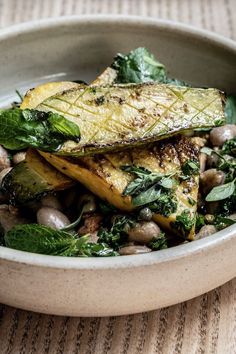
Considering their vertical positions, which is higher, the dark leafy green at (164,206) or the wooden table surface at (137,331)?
the dark leafy green at (164,206)

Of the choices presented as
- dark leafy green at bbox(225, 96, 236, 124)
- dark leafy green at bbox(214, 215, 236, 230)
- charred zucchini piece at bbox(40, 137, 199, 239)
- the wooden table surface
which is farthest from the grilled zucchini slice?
dark leafy green at bbox(225, 96, 236, 124)

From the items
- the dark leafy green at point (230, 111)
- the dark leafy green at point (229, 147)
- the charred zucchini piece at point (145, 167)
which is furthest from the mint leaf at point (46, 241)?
the dark leafy green at point (230, 111)

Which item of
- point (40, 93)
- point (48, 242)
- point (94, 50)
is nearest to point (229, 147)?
point (40, 93)

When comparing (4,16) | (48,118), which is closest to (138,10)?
(4,16)

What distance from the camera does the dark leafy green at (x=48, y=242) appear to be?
249cm

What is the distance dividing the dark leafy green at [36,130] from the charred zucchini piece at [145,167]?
7 cm

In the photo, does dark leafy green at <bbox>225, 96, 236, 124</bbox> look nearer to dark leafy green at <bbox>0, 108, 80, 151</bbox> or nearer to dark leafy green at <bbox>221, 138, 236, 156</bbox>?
dark leafy green at <bbox>221, 138, 236, 156</bbox>

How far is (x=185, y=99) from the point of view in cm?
289

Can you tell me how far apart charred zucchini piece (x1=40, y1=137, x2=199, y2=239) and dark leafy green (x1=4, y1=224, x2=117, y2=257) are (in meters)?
0.25

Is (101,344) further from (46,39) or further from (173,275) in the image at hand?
(46,39)

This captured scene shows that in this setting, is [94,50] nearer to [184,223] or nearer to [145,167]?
[145,167]

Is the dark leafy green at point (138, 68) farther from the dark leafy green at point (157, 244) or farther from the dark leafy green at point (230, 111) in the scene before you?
the dark leafy green at point (157, 244)

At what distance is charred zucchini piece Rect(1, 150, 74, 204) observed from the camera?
2703mm

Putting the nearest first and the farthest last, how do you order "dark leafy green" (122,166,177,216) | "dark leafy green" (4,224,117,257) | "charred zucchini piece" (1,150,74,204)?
"dark leafy green" (4,224,117,257) → "dark leafy green" (122,166,177,216) → "charred zucchini piece" (1,150,74,204)
